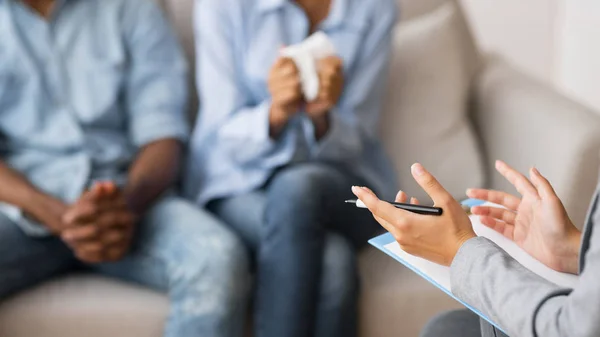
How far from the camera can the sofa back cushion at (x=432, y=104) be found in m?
1.37

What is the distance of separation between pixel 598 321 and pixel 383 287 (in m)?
0.66

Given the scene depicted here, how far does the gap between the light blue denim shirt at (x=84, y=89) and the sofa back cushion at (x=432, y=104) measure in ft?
1.46

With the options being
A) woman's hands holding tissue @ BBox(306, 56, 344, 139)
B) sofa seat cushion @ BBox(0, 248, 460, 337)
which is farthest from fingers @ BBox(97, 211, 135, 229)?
woman's hands holding tissue @ BBox(306, 56, 344, 139)

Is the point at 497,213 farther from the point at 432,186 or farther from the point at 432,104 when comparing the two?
the point at 432,104

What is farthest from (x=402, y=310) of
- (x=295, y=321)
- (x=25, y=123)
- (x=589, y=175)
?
(x=25, y=123)

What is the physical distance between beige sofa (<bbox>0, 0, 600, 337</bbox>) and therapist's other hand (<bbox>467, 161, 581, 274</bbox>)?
1.37ft

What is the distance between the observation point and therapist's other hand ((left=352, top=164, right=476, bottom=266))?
0.62 metres

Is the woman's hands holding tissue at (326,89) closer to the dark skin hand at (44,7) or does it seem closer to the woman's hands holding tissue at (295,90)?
the woman's hands holding tissue at (295,90)

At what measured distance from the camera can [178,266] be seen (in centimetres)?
112

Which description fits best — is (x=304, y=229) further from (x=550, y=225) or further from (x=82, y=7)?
(x=82, y=7)

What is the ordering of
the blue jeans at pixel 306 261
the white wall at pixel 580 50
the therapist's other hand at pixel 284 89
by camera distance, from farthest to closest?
the white wall at pixel 580 50 < the therapist's other hand at pixel 284 89 < the blue jeans at pixel 306 261

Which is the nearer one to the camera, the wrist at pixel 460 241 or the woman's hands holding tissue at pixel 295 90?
the wrist at pixel 460 241

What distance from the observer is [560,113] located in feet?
4.09

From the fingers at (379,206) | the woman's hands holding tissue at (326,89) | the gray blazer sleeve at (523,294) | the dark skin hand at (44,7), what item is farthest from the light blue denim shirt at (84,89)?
the gray blazer sleeve at (523,294)
